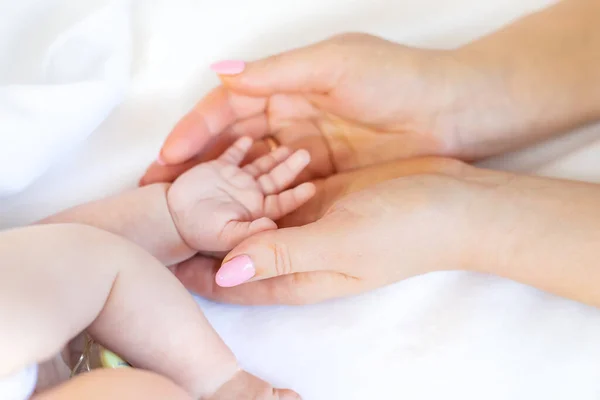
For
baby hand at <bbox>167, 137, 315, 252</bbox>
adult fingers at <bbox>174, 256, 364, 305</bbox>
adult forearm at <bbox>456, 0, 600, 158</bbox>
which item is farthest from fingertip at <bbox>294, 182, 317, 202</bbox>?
adult forearm at <bbox>456, 0, 600, 158</bbox>

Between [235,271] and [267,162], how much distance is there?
0.81 feet

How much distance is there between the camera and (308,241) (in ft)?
2.03

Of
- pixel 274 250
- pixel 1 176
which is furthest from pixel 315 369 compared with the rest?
pixel 1 176

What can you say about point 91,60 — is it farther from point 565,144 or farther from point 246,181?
point 565,144

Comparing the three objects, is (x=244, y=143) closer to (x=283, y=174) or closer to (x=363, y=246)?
(x=283, y=174)

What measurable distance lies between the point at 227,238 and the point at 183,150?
0.48 ft

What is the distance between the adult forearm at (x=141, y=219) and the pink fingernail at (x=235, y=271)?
160 mm

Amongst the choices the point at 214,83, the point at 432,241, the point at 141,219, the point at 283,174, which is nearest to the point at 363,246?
the point at 432,241

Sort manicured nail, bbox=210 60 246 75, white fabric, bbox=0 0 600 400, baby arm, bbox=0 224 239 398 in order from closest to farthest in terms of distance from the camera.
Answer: baby arm, bbox=0 224 239 398 < white fabric, bbox=0 0 600 400 < manicured nail, bbox=210 60 246 75

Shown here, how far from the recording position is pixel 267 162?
2.68 ft

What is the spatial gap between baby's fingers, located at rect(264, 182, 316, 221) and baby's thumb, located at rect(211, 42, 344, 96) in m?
0.15

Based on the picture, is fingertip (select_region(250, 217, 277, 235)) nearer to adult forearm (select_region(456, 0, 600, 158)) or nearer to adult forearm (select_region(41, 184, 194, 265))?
adult forearm (select_region(41, 184, 194, 265))

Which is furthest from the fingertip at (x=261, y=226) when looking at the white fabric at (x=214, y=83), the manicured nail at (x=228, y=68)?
the manicured nail at (x=228, y=68)

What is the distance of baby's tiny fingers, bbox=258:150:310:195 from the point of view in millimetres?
776
